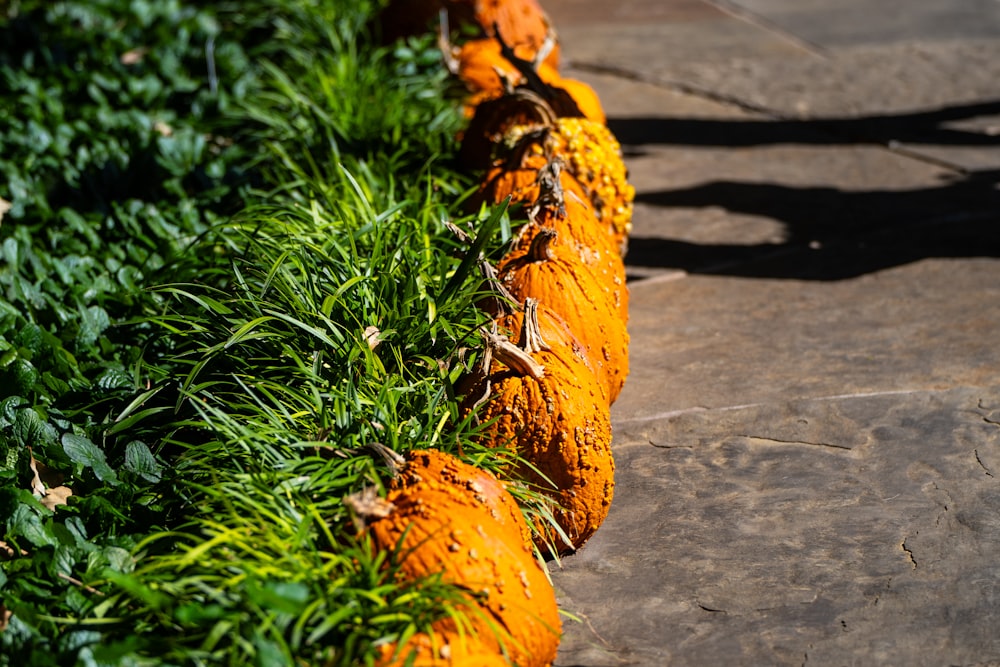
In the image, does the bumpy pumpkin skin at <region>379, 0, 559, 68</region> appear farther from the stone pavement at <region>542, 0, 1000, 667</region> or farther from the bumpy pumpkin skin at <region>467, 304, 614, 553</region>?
the bumpy pumpkin skin at <region>467, 304, 614, 553</region>

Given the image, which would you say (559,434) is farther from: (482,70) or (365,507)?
(482,70)

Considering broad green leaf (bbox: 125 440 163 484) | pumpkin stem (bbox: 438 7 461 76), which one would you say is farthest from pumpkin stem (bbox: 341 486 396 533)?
pumpkin stem (bbox: 438 7 461 76)

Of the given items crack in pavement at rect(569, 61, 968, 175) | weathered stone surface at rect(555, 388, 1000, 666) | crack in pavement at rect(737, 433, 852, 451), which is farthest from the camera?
crack in pavement at rect(569, 61, 968, 175)

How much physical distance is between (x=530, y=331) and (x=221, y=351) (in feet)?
3.11

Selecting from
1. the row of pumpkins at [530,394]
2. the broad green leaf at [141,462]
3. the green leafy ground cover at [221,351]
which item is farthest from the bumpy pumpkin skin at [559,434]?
the broad green leaf at [141,462]

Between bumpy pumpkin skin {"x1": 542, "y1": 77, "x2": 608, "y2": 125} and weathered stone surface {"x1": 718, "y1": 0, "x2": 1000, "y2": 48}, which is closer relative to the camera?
bumpy pumpkin skin {"x1": 542, "y1": 77, "x2": 608, "y2": 125}

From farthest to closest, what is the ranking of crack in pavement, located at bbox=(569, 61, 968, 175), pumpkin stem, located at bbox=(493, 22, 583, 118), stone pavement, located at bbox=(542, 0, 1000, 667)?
crack in pavement, located at bbox=(569, 61, 968, 175)
pumpkin stem, located at bbox=(493, 22, 583, 118)
stone pavement, located at bbox=(542, 0, 1000, 667)

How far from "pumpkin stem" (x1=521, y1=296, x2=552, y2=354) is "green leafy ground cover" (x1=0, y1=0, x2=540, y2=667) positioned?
0.22 m

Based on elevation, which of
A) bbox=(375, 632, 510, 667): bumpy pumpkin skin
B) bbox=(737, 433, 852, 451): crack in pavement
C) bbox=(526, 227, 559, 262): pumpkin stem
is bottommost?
bbox=(737, 433, 852, 451): crack in pavement

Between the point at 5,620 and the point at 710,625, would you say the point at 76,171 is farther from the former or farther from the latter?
the point at 710,625

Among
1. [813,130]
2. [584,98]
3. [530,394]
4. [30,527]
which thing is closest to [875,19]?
[813,130]

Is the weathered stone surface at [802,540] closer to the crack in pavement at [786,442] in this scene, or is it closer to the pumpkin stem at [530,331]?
the crack in pavement at [786,442]

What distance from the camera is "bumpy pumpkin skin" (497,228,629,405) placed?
11.6ft

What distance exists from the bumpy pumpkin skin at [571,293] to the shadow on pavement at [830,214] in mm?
1635
